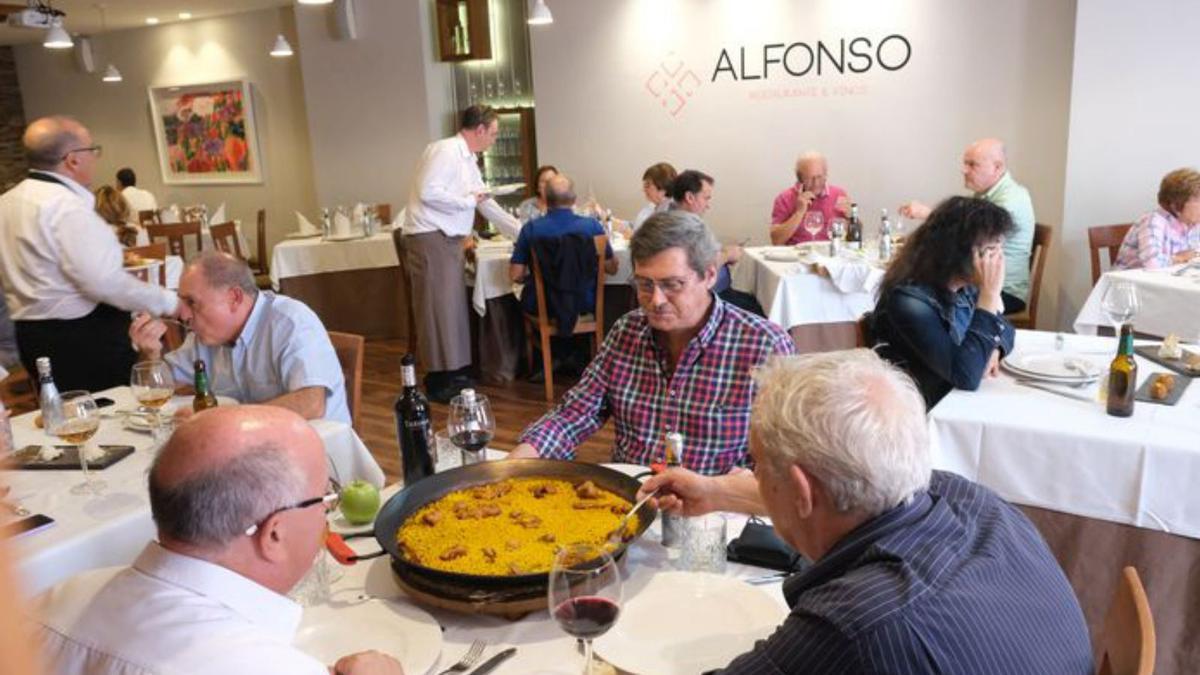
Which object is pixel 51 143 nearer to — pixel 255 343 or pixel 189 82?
pixel 255 343

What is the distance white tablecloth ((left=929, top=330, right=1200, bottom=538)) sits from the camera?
6.88 feet

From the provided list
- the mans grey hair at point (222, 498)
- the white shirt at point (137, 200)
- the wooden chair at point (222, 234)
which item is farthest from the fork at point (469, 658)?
the white shirt at point (137, 200)

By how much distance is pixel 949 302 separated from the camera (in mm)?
2666

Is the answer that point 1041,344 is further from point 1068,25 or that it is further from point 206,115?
point 206,115

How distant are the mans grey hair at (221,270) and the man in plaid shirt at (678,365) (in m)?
1.04

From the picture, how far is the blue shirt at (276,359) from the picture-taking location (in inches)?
101

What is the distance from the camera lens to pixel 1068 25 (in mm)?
5426

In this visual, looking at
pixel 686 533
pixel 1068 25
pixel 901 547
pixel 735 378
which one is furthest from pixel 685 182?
pixel 901 547

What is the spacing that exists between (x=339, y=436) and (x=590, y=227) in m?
2.90

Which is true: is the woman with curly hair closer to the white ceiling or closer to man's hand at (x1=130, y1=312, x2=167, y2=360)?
man's hand at (x1=130, y1=312, x2=167, y2=360)

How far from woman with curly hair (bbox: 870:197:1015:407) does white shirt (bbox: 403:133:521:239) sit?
3107 mm

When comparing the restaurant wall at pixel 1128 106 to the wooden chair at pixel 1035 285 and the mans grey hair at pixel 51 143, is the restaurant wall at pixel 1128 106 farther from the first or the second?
the mans grey hair at pixel 51 143

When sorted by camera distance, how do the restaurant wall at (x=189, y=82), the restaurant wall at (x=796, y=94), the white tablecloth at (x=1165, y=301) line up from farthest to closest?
the restaurant wall at (x=189, y=82) < the restaurant wall at (x=796, y=94) < the white tablecloth at (x=1165, y=301)

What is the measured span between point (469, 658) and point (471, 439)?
0.63 metres
